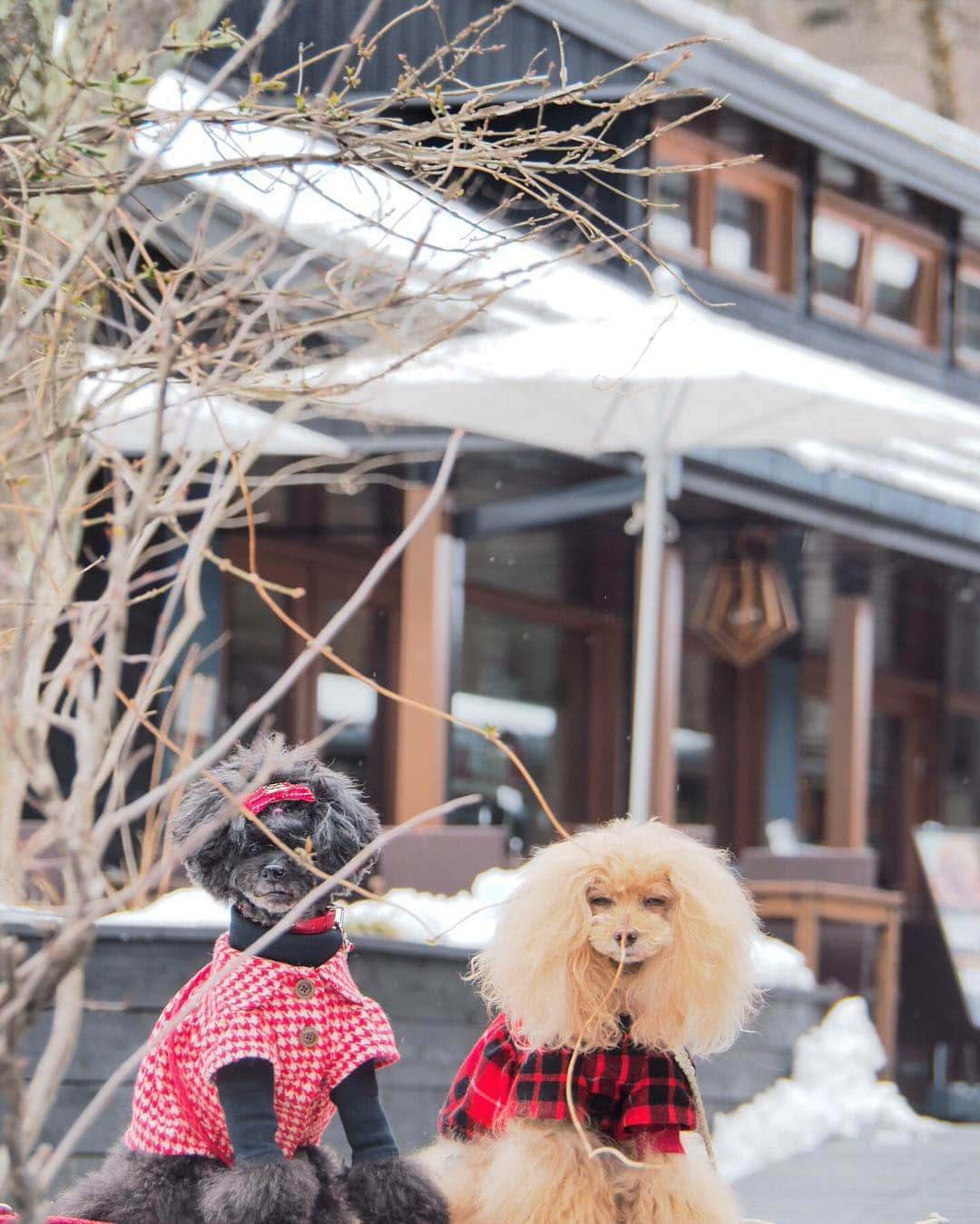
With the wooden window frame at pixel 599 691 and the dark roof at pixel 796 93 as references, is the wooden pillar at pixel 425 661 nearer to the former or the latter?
the dark roof at pixel 796 93

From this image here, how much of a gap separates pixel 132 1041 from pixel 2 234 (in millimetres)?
2415

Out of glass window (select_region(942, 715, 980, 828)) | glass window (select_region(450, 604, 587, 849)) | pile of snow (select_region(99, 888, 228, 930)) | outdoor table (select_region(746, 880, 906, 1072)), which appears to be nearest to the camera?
pile of snow (select_region(99, 888, 228, 930))

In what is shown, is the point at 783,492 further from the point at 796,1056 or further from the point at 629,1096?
the point at 629,1096

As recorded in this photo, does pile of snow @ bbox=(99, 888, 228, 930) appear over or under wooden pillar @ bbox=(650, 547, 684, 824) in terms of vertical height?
under

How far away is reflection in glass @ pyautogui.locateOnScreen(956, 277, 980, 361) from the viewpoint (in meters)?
12.9

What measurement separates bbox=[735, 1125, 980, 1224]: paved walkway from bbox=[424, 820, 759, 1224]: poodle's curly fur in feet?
5.67

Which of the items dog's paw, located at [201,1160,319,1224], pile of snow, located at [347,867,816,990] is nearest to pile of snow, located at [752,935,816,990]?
pile of snow, located at [347,867,816,990]

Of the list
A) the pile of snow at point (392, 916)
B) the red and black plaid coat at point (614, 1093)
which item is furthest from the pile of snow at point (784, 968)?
→ the red and black plaid coat at point (614, 1093)

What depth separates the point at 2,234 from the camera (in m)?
2.67

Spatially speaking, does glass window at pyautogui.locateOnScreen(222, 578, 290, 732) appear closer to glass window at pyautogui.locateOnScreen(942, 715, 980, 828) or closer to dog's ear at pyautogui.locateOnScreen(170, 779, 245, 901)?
dog's ear at pyautogui.locateOnScreen(170, 779, 245, 901)

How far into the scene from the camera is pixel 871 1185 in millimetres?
4938

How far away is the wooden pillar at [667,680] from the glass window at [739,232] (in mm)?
2462

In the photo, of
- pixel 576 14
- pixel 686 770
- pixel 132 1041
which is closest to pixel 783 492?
pixel 576 14

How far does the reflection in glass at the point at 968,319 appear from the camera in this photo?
12.9 m
